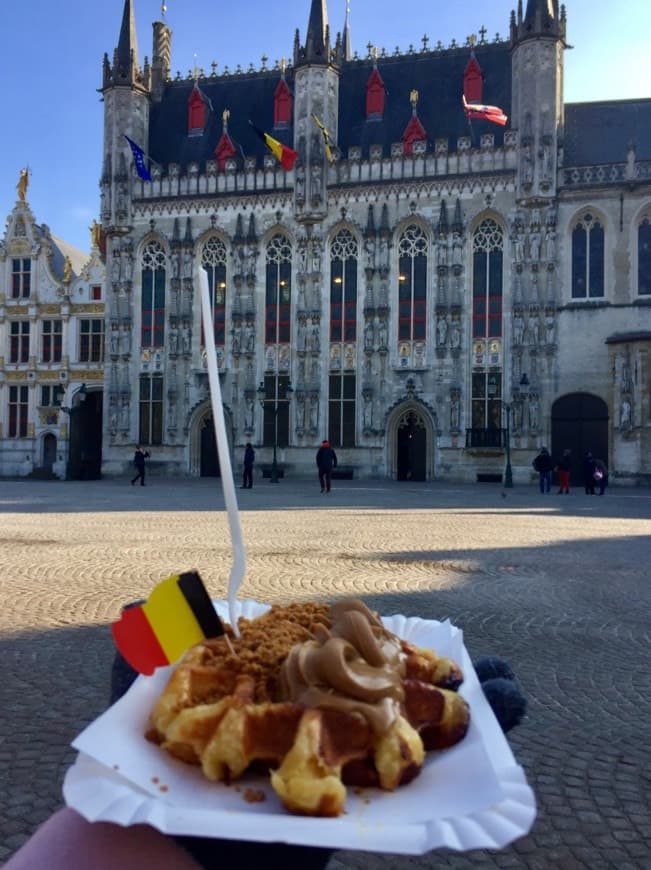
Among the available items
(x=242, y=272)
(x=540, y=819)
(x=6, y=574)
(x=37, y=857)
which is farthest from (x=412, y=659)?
(x=242, y=272)

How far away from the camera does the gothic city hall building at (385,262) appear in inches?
1152

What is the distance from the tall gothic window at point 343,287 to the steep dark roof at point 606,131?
29.4 ft

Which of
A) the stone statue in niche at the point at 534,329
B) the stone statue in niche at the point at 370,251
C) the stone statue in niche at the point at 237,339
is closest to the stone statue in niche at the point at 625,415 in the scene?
the stone statue in niche at the point at 534,329

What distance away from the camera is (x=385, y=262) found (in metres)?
31.2

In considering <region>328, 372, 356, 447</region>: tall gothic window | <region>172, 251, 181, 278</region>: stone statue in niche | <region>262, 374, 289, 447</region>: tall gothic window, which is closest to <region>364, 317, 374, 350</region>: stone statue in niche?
<region>328, 372, 356, 447</region>: tall gothic window

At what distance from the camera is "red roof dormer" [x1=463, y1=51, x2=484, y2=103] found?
32.4 metres

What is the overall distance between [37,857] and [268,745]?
426mm

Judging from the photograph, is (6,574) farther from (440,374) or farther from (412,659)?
(440,374)

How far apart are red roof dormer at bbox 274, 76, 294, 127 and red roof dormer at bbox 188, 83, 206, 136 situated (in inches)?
141

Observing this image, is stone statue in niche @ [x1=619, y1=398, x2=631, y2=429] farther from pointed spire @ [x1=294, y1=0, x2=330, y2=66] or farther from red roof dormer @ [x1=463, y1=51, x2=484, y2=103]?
pointed spire @ [x1=294, y1=0, x2=330, y2=66]

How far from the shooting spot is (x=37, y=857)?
4.39 feet

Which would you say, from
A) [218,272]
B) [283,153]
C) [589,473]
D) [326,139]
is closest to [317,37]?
[326,139]

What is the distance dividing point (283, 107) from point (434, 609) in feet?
106

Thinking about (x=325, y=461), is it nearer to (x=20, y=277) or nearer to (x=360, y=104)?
(x=360, y=104)
